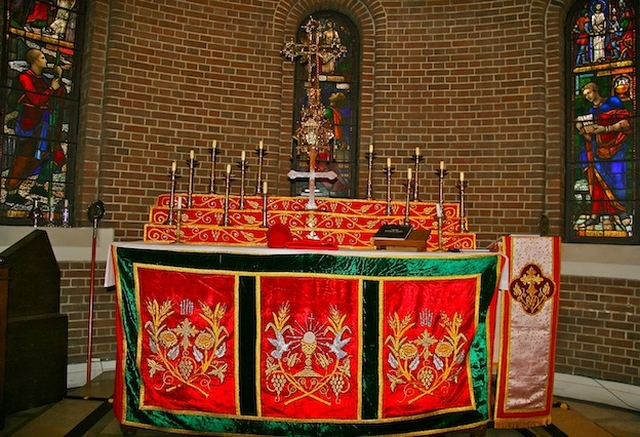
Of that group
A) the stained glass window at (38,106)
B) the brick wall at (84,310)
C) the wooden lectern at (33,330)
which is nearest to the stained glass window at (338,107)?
the brick wall at (84,310)

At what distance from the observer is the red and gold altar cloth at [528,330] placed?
372 cm

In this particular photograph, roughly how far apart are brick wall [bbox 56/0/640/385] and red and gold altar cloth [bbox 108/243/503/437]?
6.64 feet

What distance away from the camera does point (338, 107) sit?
6.17 m

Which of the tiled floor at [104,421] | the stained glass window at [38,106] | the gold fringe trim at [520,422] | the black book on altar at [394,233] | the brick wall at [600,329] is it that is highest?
the stained glass window at [38,106]

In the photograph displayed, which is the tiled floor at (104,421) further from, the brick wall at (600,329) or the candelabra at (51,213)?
the candelabra at (51,213)

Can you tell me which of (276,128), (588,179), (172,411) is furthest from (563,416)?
(276,128)

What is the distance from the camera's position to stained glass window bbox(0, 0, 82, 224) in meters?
4.99

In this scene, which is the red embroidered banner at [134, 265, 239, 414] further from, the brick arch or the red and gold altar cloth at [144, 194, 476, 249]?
the brick arch

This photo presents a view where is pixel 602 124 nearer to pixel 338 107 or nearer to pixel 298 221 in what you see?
pixel 338 107

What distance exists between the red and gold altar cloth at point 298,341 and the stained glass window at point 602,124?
2.70m

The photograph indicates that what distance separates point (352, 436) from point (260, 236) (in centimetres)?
169

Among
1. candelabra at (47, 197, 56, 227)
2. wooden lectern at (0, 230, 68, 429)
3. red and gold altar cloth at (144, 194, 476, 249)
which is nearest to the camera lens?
wooden lectern at (0, 230, 68, 429)

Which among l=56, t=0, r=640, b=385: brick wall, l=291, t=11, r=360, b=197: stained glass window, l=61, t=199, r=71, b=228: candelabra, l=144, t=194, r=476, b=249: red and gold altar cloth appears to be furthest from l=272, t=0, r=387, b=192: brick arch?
l=61, t=199, r=71, b=228: candelabra

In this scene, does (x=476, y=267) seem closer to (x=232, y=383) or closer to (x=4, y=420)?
(x=232, y=383)
